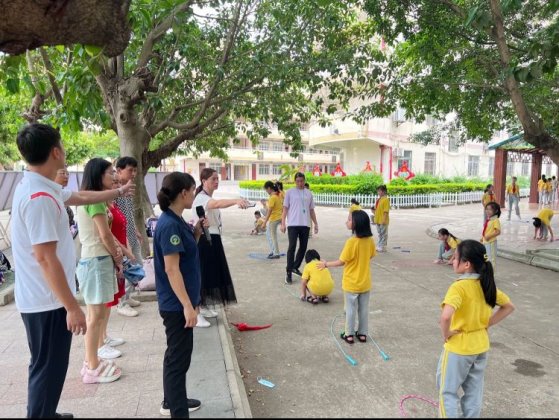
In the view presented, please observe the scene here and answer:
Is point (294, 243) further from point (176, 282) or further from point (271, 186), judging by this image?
point (176, 282)

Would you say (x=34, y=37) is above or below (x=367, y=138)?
below

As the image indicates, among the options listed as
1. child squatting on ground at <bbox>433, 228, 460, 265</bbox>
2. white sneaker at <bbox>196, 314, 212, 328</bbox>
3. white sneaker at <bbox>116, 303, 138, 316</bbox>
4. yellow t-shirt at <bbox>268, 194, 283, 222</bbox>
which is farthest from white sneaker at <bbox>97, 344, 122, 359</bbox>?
child squatting on ground at <bbox>433, 228, 460, 265</bbox>

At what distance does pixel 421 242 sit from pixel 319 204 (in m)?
10.7

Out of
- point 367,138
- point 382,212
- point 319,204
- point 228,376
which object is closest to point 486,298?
point 228,376

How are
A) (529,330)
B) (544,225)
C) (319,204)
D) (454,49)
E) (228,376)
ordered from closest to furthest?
(228,376) < (529,330) < (454,49) < (544,225) < (319,204)

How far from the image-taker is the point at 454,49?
862 centimetres

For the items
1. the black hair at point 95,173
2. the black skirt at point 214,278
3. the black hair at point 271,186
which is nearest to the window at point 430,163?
the black hair at point 271,186

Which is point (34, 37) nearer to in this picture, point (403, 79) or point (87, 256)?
point (87, 256)

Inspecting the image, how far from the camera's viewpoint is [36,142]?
2.17m

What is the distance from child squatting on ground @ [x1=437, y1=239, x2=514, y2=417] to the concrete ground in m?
0.53

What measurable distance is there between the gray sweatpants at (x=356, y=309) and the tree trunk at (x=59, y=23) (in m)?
3.09

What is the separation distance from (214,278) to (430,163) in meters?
33.7

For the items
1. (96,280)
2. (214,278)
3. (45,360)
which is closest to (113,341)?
(96,280)

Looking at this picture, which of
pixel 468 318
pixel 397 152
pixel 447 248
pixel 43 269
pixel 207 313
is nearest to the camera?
pixel 43 269
